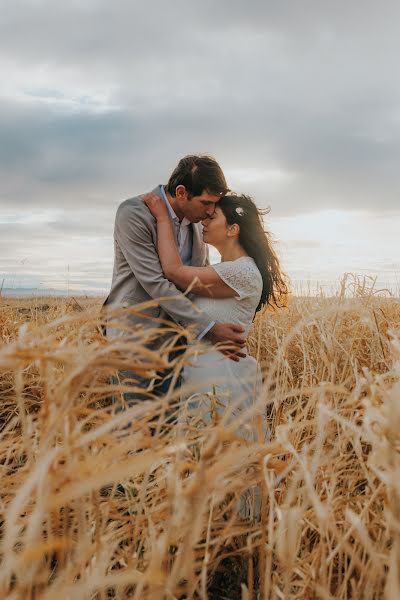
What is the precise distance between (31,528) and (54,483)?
12 centimetres

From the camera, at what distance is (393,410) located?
744 mm

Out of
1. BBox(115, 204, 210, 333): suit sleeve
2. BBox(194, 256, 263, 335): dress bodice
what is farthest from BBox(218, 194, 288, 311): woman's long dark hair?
BBox(115, 204, 210, 333): suit sleeve

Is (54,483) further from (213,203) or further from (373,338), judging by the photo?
(213,203)

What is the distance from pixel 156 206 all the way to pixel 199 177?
0.93ft

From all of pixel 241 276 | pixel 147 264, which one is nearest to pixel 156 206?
pixel 147 264

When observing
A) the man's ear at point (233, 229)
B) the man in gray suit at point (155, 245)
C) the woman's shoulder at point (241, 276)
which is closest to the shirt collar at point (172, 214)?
the man in gray suit at point (155, 245)

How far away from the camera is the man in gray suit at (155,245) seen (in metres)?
2.97

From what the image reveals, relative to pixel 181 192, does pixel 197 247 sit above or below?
below

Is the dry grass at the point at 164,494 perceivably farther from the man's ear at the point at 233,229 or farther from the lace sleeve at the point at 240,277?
the man's ear at the point at 233,229

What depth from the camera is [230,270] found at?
3.03m

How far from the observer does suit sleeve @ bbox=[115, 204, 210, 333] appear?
2969 mm

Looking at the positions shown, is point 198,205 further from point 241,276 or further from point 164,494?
point 164,494

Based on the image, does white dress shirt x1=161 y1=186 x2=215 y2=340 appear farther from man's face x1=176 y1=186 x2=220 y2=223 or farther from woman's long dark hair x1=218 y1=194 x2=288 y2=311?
woman's long dark hair x1=218 y1=194 x2=288 y2=311

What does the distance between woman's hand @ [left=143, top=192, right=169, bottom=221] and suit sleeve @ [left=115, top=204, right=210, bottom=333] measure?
7 cm
